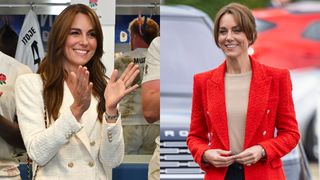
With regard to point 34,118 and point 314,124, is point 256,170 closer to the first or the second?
point 34,118

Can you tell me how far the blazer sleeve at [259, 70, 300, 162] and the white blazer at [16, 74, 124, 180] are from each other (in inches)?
22.8

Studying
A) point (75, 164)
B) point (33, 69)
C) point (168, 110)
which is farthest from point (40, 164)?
point (168, 110)

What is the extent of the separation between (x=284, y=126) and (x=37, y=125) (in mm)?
941

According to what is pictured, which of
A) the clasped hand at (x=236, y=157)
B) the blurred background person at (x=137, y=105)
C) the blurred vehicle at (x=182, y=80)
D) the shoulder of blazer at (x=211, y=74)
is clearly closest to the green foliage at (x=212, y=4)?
the blurred vehicle at (x=182, y=80)

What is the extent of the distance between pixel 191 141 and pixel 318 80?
2674 millimetres

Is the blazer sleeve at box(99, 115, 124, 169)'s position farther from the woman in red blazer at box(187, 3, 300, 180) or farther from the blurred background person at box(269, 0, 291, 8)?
the blurred background person at box(269, 0, 291, 8)

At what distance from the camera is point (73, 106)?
251 centimetres

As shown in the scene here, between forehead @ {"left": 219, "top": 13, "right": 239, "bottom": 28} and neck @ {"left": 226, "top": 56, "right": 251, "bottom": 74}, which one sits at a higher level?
forehead @ {"left": 219, "top": 13, "right": 239, "bottom": 28}

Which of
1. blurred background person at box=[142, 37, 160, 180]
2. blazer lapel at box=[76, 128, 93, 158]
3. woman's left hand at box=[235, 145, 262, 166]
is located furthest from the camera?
blurred background person at box=[142, 37, 160, 180]

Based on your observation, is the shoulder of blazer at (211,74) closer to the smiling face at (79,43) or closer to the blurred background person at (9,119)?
the smiling face at (79,43)

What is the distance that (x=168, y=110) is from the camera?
4238 mm

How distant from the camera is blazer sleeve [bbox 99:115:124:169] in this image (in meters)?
2.56

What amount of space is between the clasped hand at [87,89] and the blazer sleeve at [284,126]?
57 centimetres

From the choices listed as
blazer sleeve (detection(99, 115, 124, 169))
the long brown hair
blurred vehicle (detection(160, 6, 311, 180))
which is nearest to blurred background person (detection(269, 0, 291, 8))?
blurred vehicle (detection(160, 6, 311, 180))
